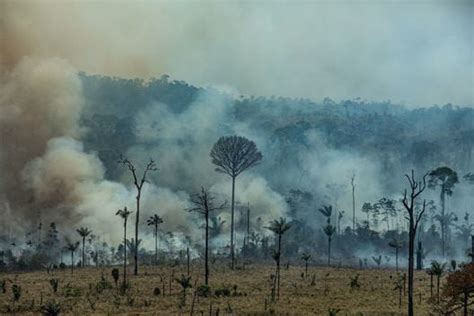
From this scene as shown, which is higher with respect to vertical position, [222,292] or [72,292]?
[222,292]

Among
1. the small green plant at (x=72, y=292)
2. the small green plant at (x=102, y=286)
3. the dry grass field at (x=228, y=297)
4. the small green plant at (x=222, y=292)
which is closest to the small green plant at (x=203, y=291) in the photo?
the dry grass field at (x=228, y=297)

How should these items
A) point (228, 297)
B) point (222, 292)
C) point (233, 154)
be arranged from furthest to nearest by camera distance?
1. point (233, 154)
2. point (222, 292)
3. point (228, 297)

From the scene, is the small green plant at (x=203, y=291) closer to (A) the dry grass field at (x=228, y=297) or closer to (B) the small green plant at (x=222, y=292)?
(A) the dry grass field at (x=228, y=297)

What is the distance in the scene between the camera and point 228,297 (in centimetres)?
4253

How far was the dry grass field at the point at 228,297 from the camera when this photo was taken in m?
36.6

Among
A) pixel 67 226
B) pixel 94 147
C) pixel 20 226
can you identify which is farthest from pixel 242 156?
pixel 94 147

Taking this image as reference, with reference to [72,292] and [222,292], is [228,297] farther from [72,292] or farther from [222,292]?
[72,292]

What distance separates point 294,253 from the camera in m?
91.8

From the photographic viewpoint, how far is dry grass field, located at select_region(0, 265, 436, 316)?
3656cm

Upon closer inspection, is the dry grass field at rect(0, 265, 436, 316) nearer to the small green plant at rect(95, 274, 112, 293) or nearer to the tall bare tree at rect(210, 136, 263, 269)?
the small green plant at rect(95, 274, 112, 293)

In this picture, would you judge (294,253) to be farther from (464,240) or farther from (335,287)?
(335,287)

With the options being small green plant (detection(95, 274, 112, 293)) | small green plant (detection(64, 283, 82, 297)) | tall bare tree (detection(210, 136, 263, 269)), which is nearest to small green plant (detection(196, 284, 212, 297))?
small green plant (detection(95, 274, 112, 293))

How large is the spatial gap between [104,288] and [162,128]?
95313 millimetres

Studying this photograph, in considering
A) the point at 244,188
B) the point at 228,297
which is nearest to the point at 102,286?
the point at 228,297
